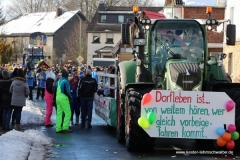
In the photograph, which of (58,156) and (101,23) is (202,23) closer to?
(58,156)

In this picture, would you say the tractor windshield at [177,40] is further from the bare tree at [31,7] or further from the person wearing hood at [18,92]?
the bare tree at [31,7]

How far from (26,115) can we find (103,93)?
9.64 ft

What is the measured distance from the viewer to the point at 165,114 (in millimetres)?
12531

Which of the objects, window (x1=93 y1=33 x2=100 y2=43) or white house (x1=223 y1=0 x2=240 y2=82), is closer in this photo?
white house (x1=223 y1=0 x2=240 y2=82)

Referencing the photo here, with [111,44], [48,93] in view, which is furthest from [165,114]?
[111,44]

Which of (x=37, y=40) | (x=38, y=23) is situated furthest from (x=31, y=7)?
(x=37, y=40)

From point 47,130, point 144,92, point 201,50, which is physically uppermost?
point 201,50

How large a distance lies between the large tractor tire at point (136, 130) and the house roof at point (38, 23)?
257 feet

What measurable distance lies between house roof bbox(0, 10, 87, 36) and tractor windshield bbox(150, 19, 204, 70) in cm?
7691

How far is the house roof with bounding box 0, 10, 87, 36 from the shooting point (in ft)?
307

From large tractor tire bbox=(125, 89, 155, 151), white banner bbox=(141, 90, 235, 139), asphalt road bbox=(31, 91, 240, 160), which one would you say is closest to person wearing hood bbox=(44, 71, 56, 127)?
asphalt road bbox=(31, 91, 240, 160)

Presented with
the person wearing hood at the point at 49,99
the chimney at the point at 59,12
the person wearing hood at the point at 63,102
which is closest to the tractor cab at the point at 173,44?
the person wearing hood at the point at 63,102

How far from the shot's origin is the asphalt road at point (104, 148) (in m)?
12.3

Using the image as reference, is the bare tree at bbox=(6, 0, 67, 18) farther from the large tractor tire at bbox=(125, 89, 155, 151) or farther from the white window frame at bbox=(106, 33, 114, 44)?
the large tractor tire at bbox=(125, 89, 155, 151)
